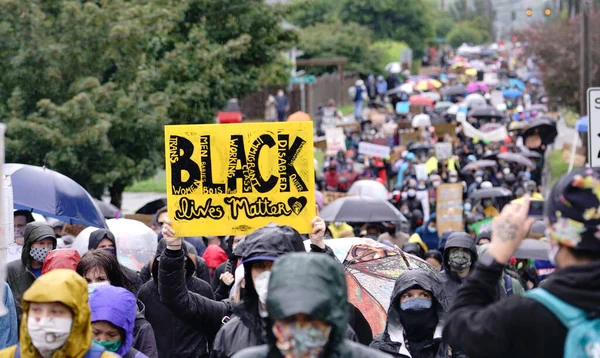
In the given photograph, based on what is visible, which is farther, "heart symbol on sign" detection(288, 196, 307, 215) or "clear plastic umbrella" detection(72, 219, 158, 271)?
"clear plastic umbrella" detection(72, 219, 158, 271)

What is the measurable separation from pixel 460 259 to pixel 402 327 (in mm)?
2394

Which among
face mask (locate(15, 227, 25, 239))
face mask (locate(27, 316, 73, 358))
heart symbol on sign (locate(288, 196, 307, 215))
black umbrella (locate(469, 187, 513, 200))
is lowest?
black umbrella (locate(469, 187, 513, 200))

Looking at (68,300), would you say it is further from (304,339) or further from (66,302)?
(304,339)

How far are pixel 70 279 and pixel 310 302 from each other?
1.17 metres

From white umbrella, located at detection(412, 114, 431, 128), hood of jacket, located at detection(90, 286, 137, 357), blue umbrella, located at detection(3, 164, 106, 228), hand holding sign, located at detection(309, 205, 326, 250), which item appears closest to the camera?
hood of jacket, located at detection(90, 286, 137, 357)

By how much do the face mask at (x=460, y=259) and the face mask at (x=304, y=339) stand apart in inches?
197

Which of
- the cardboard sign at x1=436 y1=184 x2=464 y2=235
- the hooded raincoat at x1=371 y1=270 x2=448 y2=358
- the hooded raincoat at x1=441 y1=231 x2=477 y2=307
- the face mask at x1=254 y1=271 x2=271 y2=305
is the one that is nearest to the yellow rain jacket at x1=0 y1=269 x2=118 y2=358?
the face mask at x1=254 y1=271 x2=271 y2=305

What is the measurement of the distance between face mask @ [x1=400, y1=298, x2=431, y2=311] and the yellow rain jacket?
2.13 m

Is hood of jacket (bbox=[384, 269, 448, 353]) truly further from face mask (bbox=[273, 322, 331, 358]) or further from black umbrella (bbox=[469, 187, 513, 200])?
black umbrella (bbox=[469, 187, 513, 200])

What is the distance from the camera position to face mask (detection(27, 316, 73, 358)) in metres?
4.47

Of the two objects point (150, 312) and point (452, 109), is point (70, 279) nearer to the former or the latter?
point (150, 312)

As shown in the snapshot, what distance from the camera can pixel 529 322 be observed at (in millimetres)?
3896

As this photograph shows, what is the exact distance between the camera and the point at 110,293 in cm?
584

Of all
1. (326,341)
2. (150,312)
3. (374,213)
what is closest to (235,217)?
(150,312)
